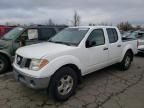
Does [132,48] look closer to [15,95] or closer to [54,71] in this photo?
[54,71]

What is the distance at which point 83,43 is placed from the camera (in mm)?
4426

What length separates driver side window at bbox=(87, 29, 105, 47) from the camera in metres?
4.74

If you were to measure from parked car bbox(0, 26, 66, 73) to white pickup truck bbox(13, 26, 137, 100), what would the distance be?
6.46 ft

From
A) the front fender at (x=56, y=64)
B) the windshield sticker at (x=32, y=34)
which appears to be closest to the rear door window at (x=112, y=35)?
the front fender at (x=56, y=64)

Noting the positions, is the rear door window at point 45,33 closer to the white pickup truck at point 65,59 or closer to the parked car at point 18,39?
the parked car at point 18,39

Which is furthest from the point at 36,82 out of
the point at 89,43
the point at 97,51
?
the point at 97,51

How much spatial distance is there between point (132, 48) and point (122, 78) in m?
1.76

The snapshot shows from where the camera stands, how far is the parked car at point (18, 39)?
19.9 feet

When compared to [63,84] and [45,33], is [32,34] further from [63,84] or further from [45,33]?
[63,84]

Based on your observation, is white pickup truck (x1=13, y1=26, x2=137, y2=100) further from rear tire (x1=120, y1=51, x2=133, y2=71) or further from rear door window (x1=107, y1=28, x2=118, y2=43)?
rear tire (x1=120, y1=51, x2=133, y2=71)

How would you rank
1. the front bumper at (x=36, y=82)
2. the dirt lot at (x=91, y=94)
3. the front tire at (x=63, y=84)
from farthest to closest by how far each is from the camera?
the dirt lot at (x=91, y=94)
the front tire at (x=63, y=84)
the front bumper at (x=36, y=82)

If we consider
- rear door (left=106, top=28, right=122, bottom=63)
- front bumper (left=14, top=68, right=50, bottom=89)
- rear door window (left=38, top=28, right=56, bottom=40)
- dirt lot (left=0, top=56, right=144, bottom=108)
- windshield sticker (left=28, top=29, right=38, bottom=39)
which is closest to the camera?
front bumper (left=14, top=68, right=50, bottom=89)

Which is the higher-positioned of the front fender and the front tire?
the front fender

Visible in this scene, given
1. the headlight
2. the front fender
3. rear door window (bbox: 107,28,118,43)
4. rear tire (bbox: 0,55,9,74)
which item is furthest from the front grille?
rear door window (bbox: 107,28,118,43)
